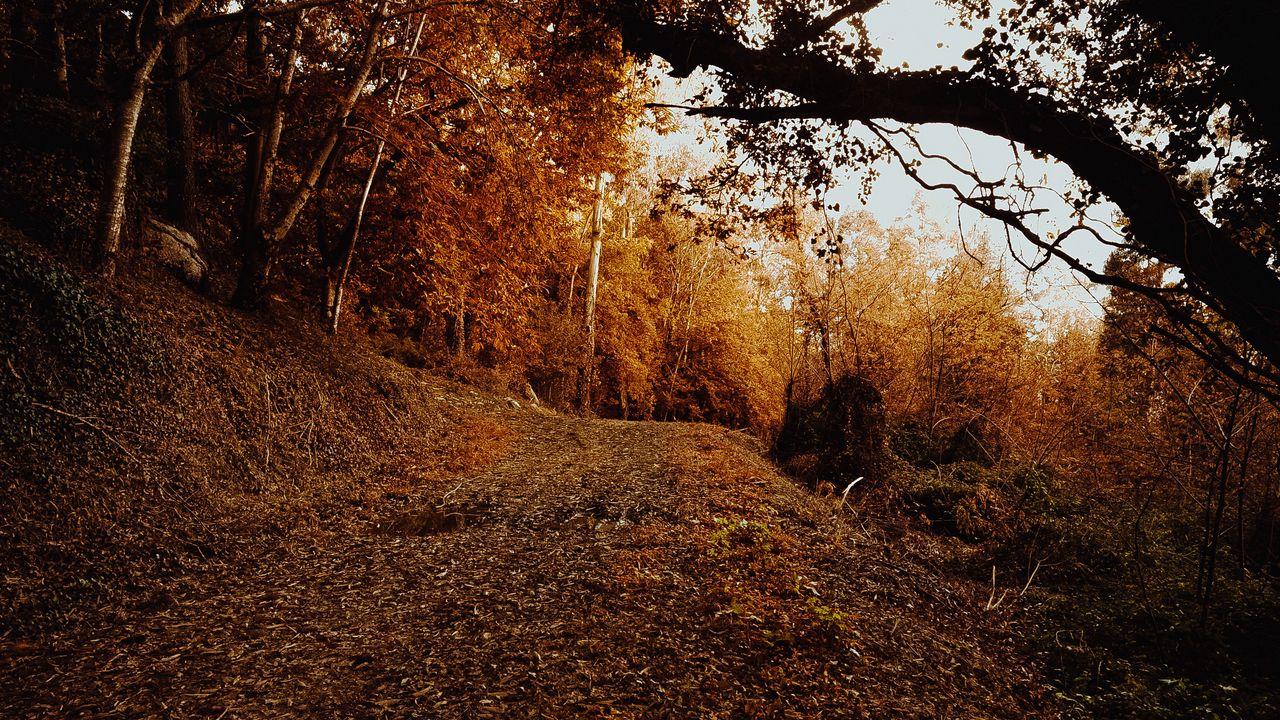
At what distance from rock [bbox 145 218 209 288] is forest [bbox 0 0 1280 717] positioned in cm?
6

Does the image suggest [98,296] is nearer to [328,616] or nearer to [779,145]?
[328,616]

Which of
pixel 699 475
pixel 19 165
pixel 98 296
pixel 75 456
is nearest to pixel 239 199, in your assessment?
pixel 19 165

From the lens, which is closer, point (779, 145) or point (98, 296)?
point (779, 145)

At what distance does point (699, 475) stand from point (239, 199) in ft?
42.6

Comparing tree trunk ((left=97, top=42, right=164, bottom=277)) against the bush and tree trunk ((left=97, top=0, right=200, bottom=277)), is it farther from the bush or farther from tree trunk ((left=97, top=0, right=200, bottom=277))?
the bush

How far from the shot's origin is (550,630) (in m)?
4.15

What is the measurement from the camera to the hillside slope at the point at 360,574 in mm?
3461

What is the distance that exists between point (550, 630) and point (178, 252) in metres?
8.98

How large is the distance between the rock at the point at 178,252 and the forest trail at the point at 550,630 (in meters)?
5.34

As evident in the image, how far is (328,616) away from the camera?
4.27 m

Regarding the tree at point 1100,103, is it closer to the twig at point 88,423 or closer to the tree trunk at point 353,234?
the twig at point 88,423

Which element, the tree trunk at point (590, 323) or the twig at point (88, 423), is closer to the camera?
the twig at point (88, 423)

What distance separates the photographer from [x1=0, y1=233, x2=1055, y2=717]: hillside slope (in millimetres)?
3461

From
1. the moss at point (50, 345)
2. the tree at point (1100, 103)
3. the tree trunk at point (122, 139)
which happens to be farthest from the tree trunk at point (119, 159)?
the tree at point (1100, 103)
